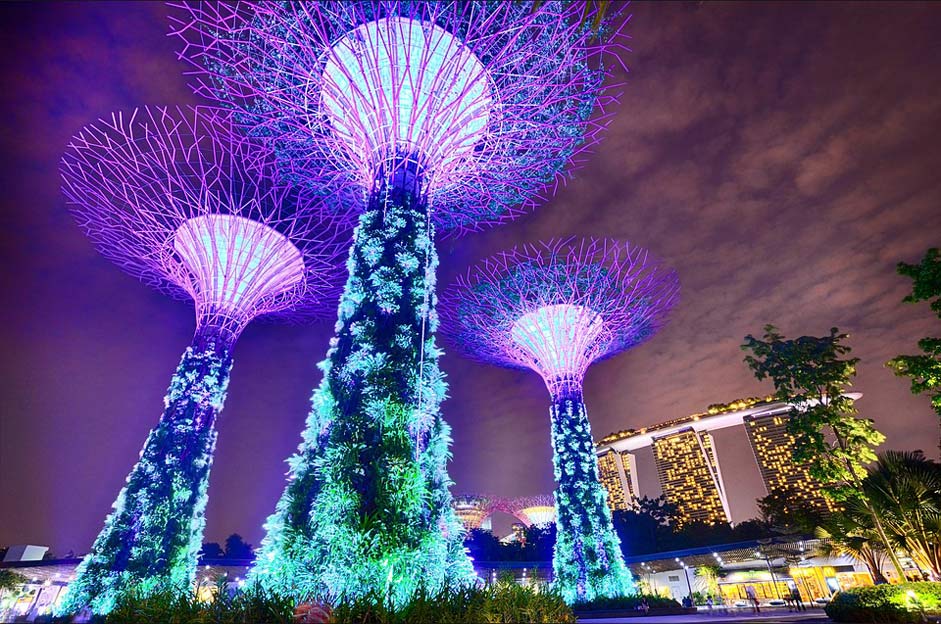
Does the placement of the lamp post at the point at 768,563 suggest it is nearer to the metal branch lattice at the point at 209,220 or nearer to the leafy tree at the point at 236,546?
the metal branch lattice at the point at 209,220

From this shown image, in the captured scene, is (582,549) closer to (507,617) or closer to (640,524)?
(507,617)

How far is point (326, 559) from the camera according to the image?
736 cm

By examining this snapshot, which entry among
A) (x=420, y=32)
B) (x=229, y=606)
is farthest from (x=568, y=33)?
(x=229, y=606)

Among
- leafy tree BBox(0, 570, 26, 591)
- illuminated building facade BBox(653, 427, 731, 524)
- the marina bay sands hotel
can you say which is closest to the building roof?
the marina bay sands hotel

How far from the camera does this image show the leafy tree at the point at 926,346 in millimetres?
11242

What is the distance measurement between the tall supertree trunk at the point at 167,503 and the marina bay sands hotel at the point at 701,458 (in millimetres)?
64518

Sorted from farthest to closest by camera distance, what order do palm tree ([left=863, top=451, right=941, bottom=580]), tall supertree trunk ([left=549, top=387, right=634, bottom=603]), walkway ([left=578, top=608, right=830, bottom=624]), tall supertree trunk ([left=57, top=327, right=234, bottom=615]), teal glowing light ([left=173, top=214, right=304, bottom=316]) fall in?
tall supertree trunk ([left=549, top=387, right=634, bottom=603]) < teal glowing light ([left=173, top=214, right=304, bottom=316]) < tall supertree trunk ([left=57, top=327, right=234, bottom=615]) < palm tree ([left=863, top=451, right=941, bottom=580]) < walkway ([left=578, top=608, right=830, bottom=624])

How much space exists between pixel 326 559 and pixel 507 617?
3030 mm

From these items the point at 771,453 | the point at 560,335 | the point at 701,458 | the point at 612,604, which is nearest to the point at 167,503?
the point at 612,604

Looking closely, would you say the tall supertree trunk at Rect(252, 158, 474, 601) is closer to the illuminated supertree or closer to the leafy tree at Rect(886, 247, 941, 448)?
the leafy tree at Rect(886, 247, 941, 448)

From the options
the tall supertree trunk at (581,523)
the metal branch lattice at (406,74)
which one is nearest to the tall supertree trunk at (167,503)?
the metal branch lattice at (406,74)

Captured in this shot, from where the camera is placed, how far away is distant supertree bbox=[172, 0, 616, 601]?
7746 millimetres

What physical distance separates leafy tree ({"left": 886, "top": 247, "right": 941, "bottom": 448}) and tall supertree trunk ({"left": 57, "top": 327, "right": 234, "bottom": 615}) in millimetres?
18807

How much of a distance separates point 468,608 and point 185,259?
15.2 m
